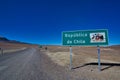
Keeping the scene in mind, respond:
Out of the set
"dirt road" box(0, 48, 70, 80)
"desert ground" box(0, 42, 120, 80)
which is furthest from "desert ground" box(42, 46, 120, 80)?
"dirt road" box(0, 48, 70, 80)

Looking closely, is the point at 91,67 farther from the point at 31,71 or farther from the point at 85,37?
the point at 31,71

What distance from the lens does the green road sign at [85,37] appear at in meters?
13.0

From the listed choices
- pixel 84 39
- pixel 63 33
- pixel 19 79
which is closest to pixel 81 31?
pixel 84 39

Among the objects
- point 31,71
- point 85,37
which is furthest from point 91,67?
point 31,71

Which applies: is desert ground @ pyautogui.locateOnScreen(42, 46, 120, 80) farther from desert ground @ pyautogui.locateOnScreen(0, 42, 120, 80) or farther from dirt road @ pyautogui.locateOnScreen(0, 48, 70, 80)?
dirt road @ pyautogui.locateOnScreen(0, 48, 70, 80)

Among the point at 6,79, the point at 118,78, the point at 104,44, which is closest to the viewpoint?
the point at 6,79

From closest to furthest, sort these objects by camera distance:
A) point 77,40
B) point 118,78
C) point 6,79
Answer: point 6,79, point 118,78, point 77,40

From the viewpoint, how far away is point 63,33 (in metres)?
14.3

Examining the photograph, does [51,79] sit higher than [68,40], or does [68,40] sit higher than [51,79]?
[68,40]

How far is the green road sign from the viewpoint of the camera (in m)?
13.0

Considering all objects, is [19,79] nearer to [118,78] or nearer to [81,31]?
[118,78]

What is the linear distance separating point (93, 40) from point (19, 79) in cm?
693

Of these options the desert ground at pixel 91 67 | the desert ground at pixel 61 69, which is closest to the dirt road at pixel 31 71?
the desert ground at pixel 61 69

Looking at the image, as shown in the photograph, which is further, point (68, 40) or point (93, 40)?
point (68, 40)
